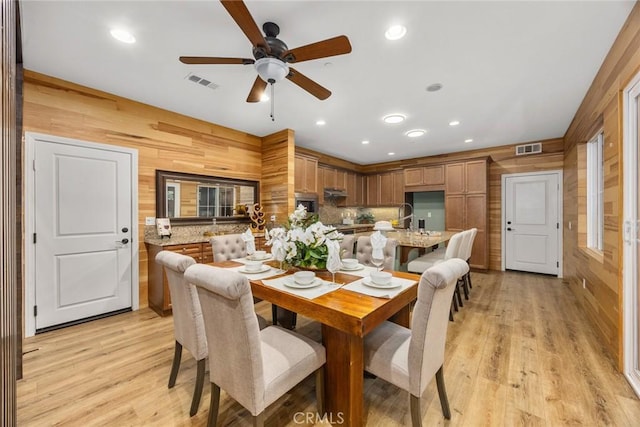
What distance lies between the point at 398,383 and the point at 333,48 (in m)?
2.09

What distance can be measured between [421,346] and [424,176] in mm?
5282

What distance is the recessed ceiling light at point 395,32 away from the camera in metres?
1.93

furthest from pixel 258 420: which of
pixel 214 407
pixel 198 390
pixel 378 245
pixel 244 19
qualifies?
pixel 244 19

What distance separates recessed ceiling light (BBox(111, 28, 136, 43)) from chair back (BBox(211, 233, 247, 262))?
1.87 metres

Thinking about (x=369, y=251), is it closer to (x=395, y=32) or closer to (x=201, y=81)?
(x=395, y=32)

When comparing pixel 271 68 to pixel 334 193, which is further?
pixel 334 193

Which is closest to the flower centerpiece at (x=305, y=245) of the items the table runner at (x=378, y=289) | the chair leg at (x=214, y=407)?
the table runner at (x=378, y=289)

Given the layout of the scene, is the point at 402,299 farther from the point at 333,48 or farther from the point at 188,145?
the point at 188,145

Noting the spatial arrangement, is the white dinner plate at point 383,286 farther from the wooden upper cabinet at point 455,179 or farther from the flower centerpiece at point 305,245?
the wooden upper cabinet at point 455,179

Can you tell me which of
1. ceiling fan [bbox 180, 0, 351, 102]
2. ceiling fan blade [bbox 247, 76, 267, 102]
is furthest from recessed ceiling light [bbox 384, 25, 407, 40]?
ceiling fan blade [bbox 247, 76, 267, 102]

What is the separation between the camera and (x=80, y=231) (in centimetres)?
289

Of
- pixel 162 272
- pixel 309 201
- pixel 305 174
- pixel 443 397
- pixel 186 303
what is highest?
pixel 305 174

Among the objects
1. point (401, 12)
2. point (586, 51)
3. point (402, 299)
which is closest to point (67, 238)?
point (402, 299)

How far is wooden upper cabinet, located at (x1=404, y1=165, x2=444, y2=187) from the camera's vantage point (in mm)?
5754
